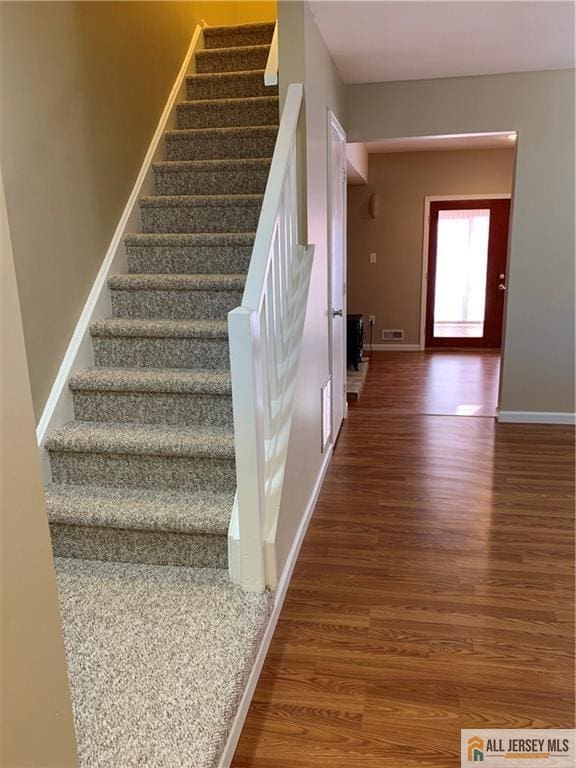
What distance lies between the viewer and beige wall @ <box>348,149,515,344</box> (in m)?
6.91

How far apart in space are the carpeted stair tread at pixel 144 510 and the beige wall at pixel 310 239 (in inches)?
10.5

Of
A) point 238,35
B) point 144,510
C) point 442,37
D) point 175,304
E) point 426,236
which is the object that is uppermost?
point 238,35

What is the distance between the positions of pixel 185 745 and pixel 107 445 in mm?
1247

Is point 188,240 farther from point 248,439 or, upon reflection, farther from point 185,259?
point 248,439

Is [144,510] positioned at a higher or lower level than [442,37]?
lower

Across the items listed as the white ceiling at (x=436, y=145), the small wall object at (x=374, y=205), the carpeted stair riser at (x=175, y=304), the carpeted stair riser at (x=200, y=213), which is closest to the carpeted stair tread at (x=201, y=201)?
the carpeted stair riser at (x=200, y=213)

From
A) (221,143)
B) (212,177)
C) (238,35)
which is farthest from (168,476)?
(238,35)

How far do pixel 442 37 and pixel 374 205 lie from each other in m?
4.06

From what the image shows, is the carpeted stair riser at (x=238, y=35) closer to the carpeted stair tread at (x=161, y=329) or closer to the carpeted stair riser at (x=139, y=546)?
the carpeted stair tread at (x=161, y=329)

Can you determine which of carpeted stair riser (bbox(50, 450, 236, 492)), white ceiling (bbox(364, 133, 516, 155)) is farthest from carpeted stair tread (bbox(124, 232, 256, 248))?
white ceiling (bbox(364, 133, 516, 155))

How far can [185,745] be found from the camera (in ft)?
4.65

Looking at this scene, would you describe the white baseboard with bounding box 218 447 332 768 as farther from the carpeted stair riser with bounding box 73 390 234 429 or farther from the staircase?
the carpeted stair riser with bounding box 73 390 234 429

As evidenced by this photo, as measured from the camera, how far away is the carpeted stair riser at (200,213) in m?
3.24

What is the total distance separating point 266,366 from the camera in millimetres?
2100
